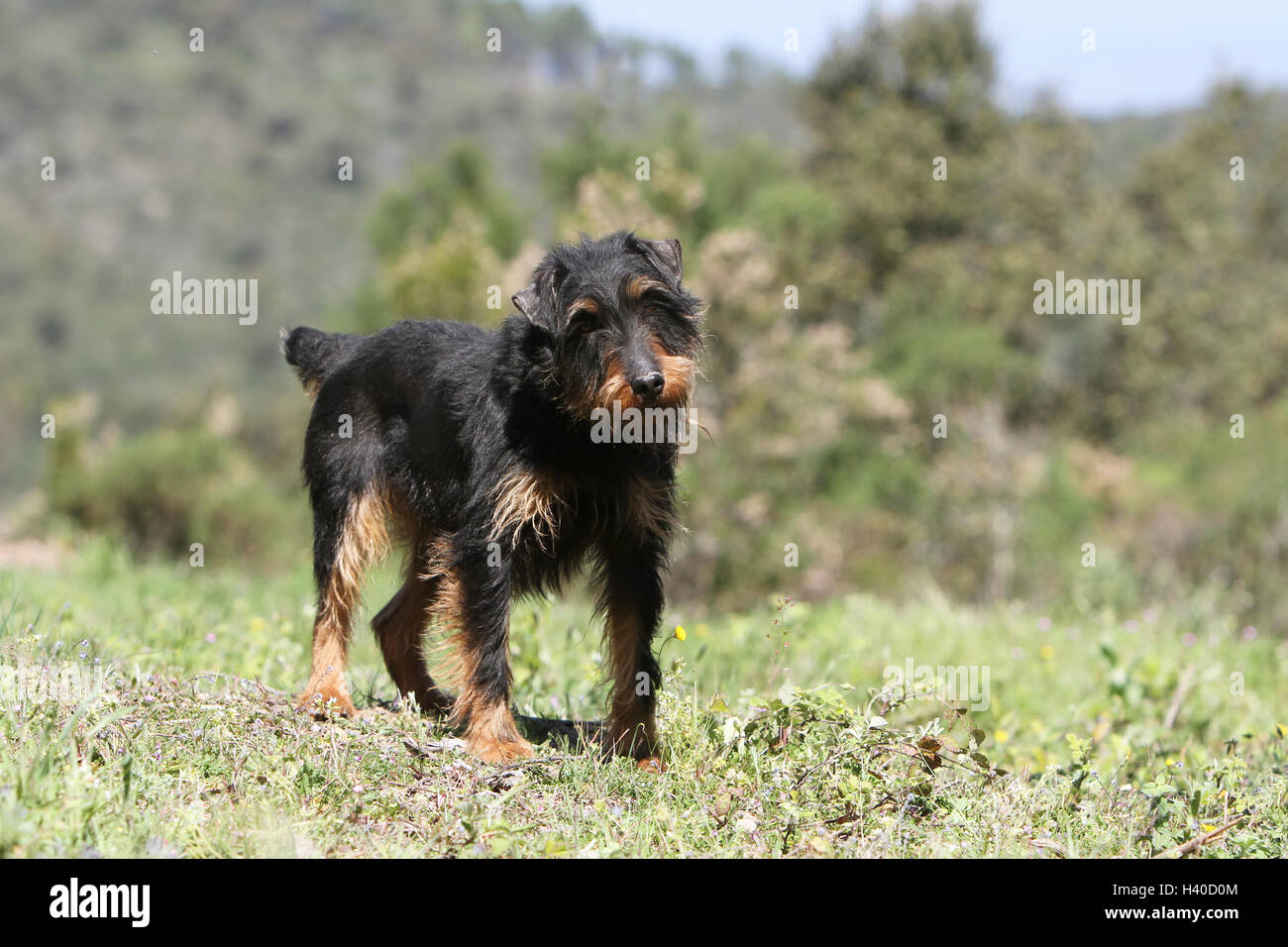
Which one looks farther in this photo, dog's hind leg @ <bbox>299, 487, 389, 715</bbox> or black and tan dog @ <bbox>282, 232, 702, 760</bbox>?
dog's hind leg @ <bbox>299, 487, 389, 715</bbox>

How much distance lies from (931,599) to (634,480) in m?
7.98

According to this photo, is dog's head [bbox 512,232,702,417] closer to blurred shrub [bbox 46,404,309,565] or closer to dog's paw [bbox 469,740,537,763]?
dog's paw [bbox 469,740,537,763]

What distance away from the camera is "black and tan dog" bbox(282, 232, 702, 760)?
202 inches

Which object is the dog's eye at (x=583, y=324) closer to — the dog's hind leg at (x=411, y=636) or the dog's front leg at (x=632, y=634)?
the dog's front leg at (x=632, y=634)

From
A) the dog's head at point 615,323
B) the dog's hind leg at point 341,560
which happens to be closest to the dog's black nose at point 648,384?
the dog's head at point 615,323

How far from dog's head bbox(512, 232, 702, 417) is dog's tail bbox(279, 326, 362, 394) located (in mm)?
1984

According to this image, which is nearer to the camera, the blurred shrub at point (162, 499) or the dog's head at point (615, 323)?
the dog's head at point (615, 323)

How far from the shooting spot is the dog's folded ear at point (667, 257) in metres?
5.38

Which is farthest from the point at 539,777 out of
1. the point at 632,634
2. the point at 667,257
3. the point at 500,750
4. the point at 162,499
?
the point at 162,499

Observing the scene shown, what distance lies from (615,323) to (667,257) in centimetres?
63

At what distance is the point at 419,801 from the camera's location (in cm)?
455

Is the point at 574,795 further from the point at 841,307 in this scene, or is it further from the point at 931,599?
the point at 841,307

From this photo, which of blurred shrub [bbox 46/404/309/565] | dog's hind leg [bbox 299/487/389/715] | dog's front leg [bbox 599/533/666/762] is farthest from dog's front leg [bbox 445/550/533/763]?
blurred shrub [bbox 46/404/309/565]

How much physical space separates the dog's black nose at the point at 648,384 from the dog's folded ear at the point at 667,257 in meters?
0.68
